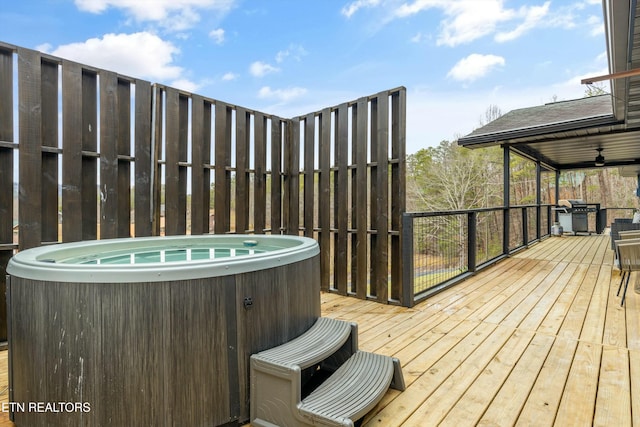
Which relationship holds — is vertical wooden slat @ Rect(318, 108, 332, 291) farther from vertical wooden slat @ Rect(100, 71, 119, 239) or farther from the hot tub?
the hot tub

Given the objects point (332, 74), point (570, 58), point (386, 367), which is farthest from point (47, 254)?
point (570, 58)

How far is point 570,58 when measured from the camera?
41.2ft

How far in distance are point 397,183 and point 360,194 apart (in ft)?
1.70

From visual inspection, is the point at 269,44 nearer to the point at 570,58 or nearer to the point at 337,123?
the point at 337,123

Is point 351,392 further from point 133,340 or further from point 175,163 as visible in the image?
point 175,163

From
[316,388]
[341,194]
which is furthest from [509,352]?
[341,194]

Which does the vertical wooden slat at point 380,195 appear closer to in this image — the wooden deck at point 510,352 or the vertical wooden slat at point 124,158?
the wooden deck at point 510,352

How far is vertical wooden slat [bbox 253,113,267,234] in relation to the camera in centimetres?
436

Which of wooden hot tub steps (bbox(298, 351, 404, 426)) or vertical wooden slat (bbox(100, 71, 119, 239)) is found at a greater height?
vertical wooden slat (bbox(100, 71, 119, 239))

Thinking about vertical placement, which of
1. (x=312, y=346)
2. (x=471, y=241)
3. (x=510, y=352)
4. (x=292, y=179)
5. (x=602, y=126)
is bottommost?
(x=510, y=352)

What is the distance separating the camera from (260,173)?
444 cm

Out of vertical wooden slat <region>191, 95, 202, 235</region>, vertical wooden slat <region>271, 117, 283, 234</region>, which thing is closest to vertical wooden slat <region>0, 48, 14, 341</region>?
vertical wooden slat <region>191, 95, 202, 235</region>

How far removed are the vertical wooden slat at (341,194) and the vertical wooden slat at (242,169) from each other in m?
1.15

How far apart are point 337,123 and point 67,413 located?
3.71m
